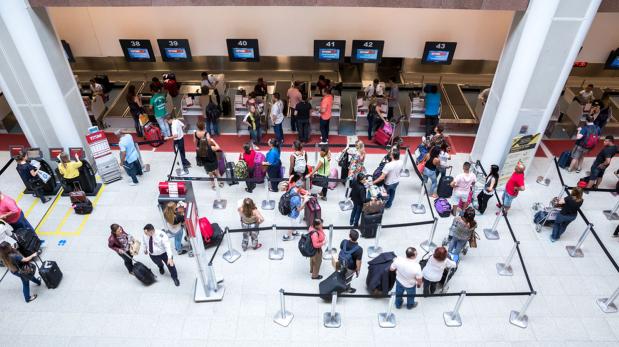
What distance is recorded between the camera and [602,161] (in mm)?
9984

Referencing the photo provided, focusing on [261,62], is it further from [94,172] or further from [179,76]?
[94,172]

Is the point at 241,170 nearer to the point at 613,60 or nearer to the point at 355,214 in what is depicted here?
the point at 355,214

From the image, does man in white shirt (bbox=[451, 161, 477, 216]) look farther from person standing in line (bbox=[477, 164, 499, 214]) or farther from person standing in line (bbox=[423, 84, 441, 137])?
person standing in line (bbox=[423, 84, 441, 137])

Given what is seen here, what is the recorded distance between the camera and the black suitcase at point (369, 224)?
8.53 metres

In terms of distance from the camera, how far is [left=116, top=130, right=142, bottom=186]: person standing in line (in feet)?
32.7

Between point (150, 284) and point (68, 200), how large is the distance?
3.68 metres

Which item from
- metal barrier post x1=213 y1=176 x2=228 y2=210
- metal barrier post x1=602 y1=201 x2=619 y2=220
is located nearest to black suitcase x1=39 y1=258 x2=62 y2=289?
metal barrier post x1=213 y1=176 x2=228 y2=210

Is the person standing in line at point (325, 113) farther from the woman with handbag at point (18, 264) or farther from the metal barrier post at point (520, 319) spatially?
the woman with handbag at point (18, 264)

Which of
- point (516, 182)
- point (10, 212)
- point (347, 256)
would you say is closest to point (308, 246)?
point (347, 256)

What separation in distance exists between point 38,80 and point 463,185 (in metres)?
9.54

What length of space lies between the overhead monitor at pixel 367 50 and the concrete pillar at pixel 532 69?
3.35 metres

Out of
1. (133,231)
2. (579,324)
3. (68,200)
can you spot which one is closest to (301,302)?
(133,231)

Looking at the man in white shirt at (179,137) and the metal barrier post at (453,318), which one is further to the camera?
the man in white shirt at (179,137)

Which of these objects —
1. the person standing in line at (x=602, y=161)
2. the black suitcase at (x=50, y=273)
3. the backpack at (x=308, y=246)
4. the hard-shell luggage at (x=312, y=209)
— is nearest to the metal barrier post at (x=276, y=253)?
the hard-shell luggage at (x=312, y=209)
